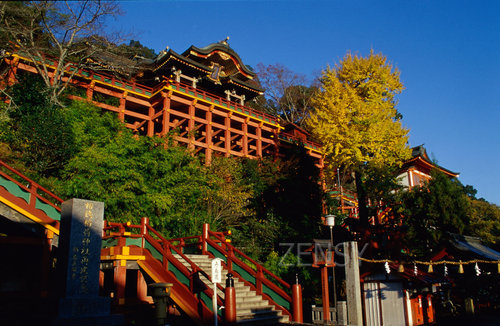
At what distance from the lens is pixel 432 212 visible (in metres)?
21.3

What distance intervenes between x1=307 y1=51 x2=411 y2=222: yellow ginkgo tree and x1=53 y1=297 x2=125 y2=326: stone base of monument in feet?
51.9

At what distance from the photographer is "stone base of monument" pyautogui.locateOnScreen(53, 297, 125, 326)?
24.8ft

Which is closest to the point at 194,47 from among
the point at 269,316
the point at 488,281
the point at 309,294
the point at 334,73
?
A: the point at 334,73

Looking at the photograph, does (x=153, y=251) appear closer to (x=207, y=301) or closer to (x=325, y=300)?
(x=207, y=301)

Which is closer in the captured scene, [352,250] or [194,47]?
[352,250]

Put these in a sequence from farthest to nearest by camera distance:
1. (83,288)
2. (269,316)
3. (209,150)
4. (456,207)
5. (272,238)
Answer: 1. (209,150)
2. (456,207)
3. (272,238)
4. (269,316)
5. (83,288)

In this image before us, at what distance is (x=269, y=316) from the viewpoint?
1057 cm

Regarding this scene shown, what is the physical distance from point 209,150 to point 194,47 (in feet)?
28.4

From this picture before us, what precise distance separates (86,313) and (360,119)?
19.6 meters

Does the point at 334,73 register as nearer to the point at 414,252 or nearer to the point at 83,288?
the point at 414,252

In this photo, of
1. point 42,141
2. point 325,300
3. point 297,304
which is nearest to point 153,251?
point 297,304

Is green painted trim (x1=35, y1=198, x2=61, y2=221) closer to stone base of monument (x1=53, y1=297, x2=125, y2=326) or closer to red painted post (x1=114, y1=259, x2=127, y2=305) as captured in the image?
Answer: red painted post (x1=114, y1=259, x2=127, y2=305)

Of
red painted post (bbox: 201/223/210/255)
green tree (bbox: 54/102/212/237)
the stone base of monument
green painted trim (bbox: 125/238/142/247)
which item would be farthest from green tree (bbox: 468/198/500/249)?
the stone base of monument

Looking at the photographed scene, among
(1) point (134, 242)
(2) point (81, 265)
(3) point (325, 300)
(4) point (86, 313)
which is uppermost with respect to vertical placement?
(1) point (134, 242)
